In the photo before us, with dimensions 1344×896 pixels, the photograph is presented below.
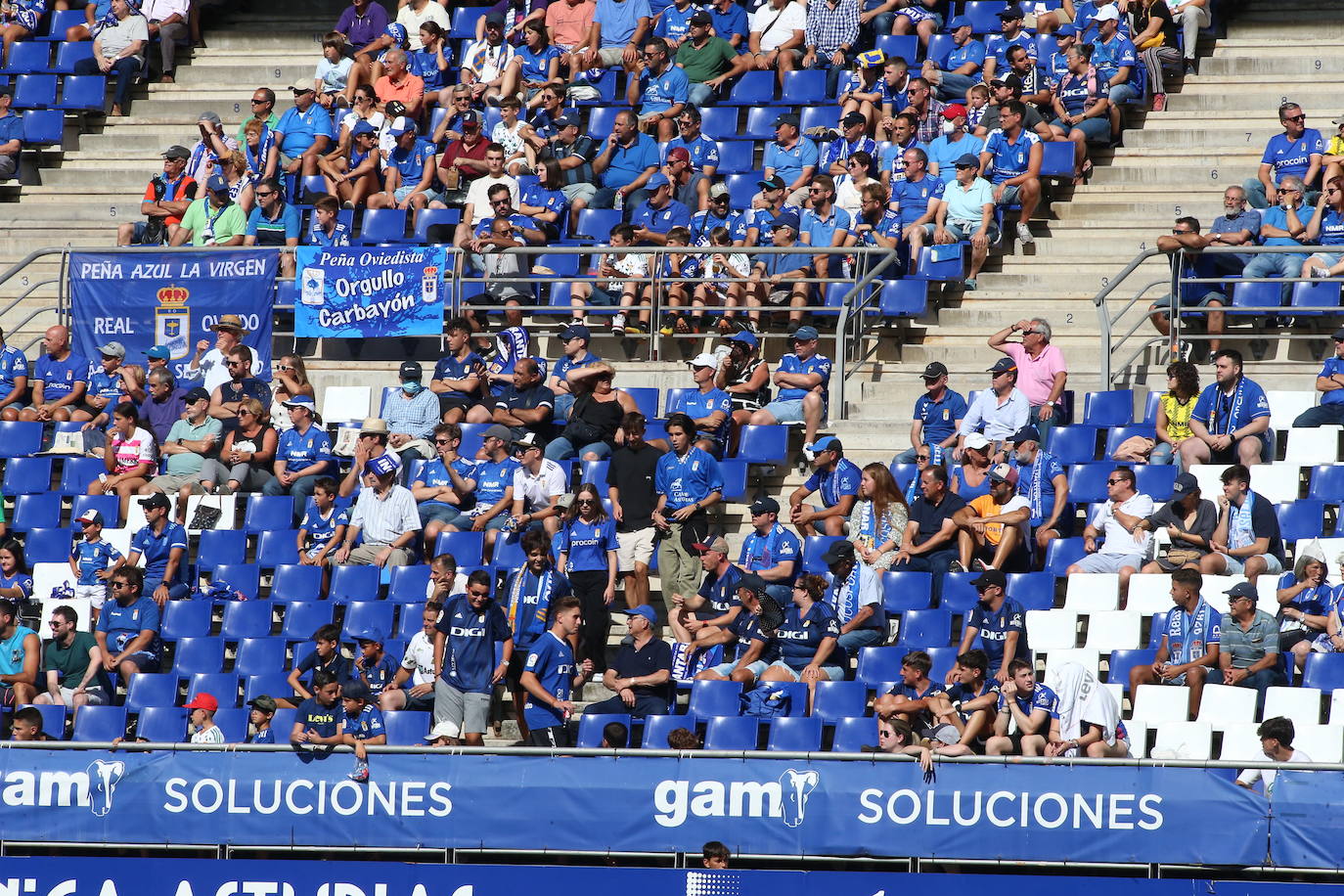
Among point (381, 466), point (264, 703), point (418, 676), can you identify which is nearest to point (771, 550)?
point (418, 676)

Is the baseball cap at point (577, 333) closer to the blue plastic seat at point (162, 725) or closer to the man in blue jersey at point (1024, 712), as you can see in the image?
the blue plastic seat at point (162, 725)

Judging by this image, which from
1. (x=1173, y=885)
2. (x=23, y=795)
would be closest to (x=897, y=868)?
(x=1173, y=885)

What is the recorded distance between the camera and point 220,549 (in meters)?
15.6

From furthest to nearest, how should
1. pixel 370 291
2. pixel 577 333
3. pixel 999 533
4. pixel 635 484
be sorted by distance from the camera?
pixel 370 291, pixel 577 333, pixel 635 484, pixel 999 533

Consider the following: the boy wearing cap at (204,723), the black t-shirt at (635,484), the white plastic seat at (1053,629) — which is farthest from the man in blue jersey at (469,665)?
the white plastic seat at (1053,629)

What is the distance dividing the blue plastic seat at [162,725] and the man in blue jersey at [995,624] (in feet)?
16.6

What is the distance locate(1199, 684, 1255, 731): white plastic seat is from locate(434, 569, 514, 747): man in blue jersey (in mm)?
4299

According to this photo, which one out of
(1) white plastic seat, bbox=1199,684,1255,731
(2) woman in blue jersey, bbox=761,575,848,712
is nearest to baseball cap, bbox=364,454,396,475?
(2) woman in blue jersey, bbox=761,575,848,712

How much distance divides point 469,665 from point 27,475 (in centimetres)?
491

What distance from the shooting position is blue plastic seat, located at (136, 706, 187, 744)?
14.1m

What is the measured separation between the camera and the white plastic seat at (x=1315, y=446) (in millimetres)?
14469

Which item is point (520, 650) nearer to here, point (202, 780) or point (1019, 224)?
point (202, 780)

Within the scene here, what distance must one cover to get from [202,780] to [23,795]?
1084 millimetres

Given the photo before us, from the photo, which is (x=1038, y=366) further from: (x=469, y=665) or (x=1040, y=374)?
(x=469, y=665)
